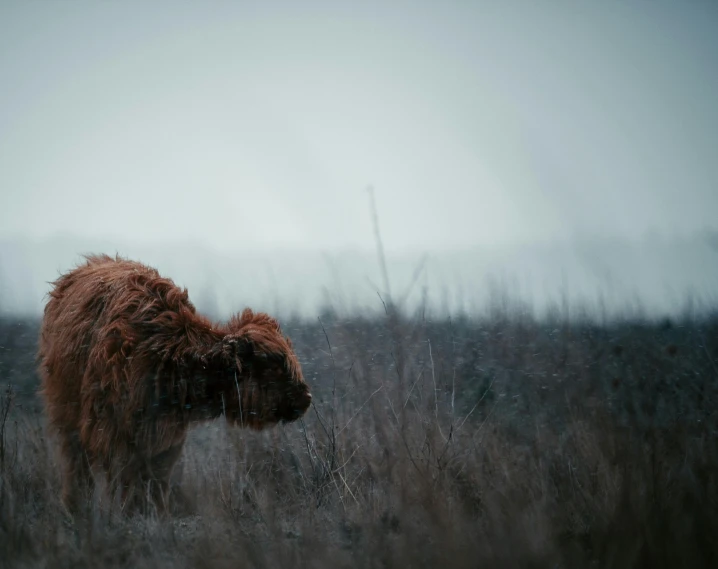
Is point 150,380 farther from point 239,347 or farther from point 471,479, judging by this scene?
point 471,479

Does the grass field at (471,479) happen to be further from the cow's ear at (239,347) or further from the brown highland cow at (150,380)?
the cow's ear at (239,347)

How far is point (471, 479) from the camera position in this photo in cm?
400

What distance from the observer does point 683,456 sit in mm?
3629

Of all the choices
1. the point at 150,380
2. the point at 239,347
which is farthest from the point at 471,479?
the point at 150,380

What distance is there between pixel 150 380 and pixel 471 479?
247 centimetres

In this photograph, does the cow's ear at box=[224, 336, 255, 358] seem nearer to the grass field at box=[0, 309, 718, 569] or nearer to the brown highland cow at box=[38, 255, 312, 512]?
the brown highland cow at box=[38, 255, 312, 512]

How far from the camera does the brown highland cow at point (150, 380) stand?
15.3 ft

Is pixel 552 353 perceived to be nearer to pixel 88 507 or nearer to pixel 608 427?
pixel 608 427

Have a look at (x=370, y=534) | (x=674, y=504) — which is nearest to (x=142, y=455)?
(x=370, y=534)

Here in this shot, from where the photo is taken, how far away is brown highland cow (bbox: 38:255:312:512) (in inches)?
184

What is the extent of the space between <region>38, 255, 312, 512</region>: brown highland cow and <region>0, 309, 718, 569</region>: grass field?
0.93 ft

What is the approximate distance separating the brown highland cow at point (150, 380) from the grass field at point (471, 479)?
0.93ft

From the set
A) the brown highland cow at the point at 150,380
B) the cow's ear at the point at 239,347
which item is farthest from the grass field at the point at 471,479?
the cow's ear at the point at 239,347

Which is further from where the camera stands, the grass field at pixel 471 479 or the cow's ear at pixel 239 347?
the cow's ear at pixel 239 347
